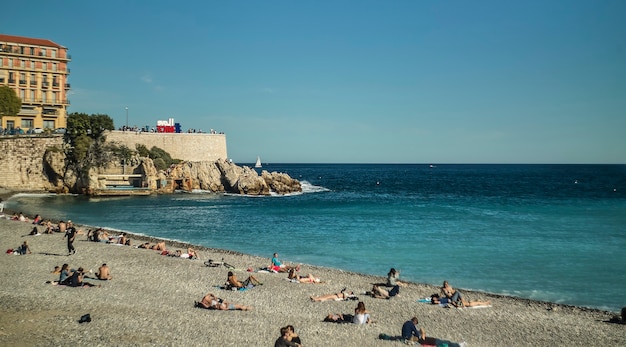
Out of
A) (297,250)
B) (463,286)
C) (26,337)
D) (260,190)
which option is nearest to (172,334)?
(26,337)

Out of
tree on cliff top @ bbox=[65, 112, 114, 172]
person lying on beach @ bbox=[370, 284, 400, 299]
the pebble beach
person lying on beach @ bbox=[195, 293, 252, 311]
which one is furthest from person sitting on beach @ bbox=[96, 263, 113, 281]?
tree on cliff top @ bbox=[65, 112, 114, 172]

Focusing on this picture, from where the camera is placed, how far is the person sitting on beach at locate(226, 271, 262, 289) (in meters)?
18.0

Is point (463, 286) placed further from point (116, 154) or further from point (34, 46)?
point (34, 46)

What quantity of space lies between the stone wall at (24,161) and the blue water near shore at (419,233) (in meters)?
3.74

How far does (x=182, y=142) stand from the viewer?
221 feet

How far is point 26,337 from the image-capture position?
38.2 ft

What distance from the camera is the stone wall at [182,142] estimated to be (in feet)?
199

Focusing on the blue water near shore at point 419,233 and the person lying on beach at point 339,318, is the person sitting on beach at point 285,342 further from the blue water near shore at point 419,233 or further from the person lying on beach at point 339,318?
the blue water near shore at point 419,233

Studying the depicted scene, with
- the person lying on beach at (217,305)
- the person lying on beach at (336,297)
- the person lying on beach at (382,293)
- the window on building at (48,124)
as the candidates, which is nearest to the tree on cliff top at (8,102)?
the window on building at (48,124)

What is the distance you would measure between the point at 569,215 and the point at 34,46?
67997mm

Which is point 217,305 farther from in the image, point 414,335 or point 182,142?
point 182,142

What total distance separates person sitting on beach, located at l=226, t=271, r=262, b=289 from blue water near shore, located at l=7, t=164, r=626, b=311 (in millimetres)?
6469

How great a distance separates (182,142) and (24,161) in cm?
2025

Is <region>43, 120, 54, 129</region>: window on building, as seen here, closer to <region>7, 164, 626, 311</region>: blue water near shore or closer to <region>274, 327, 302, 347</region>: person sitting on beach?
<region>7, 164, 626, 311</region>: blue water near shore
